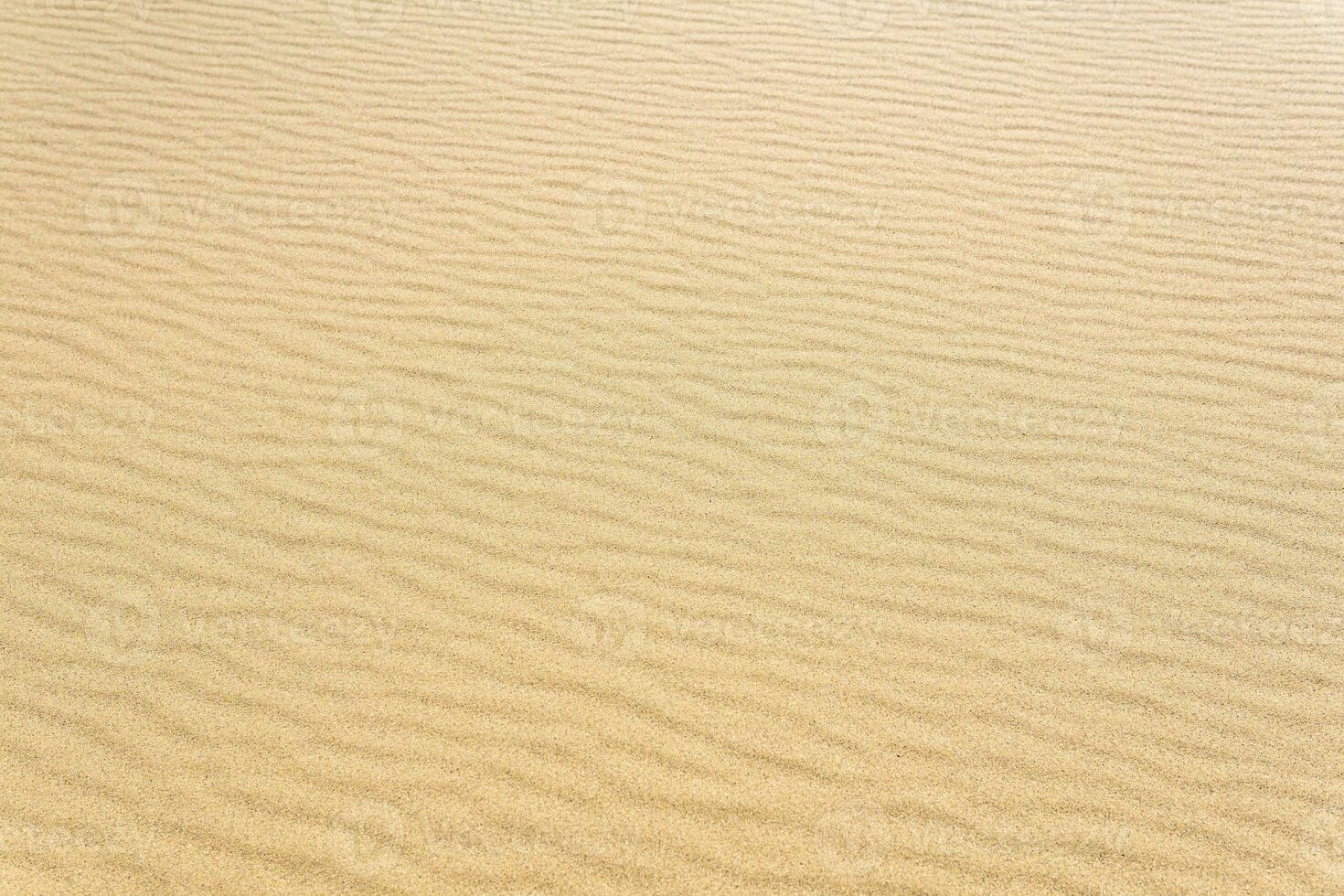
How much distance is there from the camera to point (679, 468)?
4.21 m

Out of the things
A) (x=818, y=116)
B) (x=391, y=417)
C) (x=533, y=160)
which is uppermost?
(x=818, y=116)

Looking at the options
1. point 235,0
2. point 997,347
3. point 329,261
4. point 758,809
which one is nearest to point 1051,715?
point 758,809

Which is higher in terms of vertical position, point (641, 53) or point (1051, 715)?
point (641, 53)

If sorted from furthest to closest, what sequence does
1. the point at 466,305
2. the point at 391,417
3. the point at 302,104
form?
the point at 302,104 → the point at 466,305 → the point at 391,417

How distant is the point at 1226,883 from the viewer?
9.39 ft

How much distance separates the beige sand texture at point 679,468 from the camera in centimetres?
307

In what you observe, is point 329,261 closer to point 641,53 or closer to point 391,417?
point 391,417

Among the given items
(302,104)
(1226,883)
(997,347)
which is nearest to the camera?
(1226,883)

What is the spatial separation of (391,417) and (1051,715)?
269 cm

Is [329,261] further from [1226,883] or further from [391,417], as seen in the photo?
[1226,883]

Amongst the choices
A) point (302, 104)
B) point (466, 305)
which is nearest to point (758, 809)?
point (466, 305)

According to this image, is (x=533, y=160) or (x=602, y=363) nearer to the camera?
(x=602, y=363)

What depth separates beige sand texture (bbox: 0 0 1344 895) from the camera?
10.1ft

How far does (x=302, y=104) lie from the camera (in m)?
6.73
